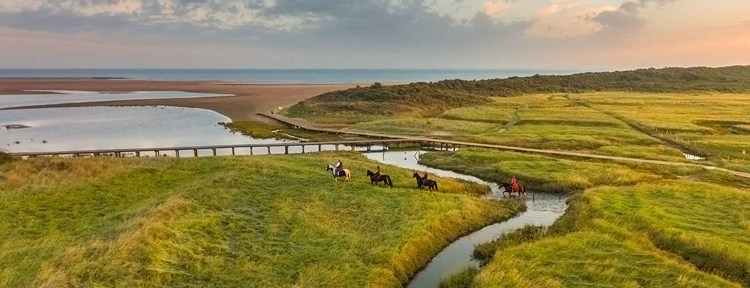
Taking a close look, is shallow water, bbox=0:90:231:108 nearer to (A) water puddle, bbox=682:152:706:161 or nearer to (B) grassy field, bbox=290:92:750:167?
(B) grassy field, bbox=290:92:750:167

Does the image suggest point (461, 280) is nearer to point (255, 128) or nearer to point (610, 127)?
point (610, 127)

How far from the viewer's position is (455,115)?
89812 millimetres

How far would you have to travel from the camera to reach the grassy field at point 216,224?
1970 centimetres

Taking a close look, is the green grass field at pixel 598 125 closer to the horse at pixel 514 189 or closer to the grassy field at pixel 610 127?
the grassy field at pixel 610 127

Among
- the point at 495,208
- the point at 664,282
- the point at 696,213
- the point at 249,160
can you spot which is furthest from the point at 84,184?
the point at 696,213

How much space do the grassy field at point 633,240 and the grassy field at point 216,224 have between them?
12.9 feet

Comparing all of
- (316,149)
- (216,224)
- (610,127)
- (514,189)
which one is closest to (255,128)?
(316,149)

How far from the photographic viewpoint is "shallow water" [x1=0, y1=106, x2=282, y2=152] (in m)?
62.6

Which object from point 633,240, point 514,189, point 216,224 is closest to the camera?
point 216,224

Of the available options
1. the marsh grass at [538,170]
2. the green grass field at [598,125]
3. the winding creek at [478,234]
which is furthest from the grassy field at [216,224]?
the green grass field at [598,125]

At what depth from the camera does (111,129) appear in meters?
76.3

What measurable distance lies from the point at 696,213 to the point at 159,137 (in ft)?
204

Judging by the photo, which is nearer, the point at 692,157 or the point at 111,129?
the point at 692,157

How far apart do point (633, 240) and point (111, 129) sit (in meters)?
73.9
